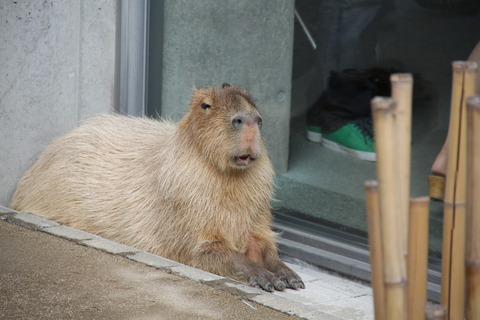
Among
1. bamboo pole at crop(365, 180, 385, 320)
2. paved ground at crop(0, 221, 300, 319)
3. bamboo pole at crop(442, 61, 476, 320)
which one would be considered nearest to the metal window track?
paved ground at crop(0, 221, 300, 319)

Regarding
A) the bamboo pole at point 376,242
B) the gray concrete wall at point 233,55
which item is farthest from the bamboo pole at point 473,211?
the gray concrete wall at point 233,55

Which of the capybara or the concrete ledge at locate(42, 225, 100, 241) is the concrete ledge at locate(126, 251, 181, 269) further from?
the concrete ledge at locate(42, 225, 100, 241)

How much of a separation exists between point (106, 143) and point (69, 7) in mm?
948

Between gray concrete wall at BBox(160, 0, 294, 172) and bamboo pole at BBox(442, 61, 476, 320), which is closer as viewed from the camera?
bamboo pole at BBox(442, 61, 476, 320)

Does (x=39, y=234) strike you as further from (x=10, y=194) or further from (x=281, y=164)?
(x=281, y=164)

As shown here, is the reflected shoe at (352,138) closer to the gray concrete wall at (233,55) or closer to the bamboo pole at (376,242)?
the gray concrete wall at (233,55)

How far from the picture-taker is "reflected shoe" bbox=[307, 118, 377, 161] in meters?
5.02

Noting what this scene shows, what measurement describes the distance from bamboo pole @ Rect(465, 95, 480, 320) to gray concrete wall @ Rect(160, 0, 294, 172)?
10.5 ft

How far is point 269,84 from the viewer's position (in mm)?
5551

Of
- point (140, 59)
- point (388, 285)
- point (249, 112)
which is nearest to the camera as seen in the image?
point (388, 285)

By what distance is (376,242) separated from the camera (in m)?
2.13

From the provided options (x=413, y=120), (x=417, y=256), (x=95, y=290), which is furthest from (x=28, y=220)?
(x=417, y=256)

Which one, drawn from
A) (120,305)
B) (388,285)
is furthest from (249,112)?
(388,285)

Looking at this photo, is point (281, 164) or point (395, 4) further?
point (281, 164)
